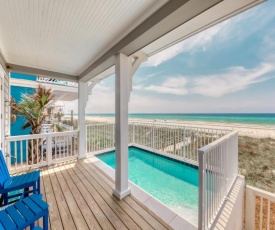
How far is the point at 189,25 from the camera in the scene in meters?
1.87

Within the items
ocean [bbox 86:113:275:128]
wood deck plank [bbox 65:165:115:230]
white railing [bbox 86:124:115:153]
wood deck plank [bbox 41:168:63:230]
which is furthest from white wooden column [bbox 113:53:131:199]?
ocean [bbox 86:113:275:128]

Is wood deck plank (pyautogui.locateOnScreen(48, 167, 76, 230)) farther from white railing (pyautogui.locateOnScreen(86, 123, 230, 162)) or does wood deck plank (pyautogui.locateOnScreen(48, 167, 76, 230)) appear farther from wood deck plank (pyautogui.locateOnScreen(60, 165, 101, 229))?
white railing (pyautogui.locateOnScreen(86, 123, 230, 162))

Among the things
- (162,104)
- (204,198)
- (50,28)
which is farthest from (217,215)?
(162,104)

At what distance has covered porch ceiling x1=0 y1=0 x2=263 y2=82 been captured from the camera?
1473mm

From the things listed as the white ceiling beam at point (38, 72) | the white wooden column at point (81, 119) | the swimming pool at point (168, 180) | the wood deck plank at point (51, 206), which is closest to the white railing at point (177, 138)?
the swimming pool at point (168, 180)

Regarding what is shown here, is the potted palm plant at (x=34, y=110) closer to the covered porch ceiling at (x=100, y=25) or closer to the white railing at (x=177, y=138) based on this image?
the covered porch ceiling at (x=100, y=25)

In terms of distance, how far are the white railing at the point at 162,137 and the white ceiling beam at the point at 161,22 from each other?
273 centimetres

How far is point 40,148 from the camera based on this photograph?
12.8 feet

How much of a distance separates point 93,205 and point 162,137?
300 cm

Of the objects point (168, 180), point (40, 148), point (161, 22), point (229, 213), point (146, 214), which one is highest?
point (161, 22)

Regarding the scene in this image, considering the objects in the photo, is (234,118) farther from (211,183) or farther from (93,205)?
(93,205)

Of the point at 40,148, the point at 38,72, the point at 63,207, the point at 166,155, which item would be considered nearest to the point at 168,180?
the point at 166,155

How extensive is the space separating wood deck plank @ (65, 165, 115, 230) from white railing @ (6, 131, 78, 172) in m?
1.17

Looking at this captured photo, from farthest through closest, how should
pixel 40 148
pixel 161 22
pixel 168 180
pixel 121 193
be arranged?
1. pixel 40 148
2. pixel 168 180
3. pixel 121 193
4. pixel 161 22
